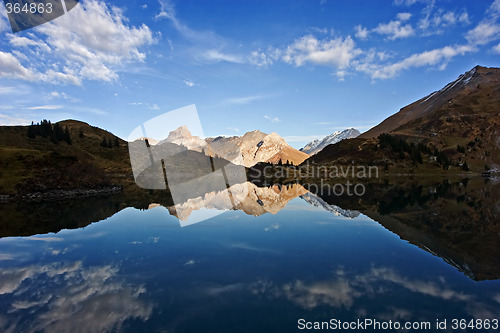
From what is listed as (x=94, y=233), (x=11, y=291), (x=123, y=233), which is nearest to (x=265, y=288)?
(x=11, y=291)

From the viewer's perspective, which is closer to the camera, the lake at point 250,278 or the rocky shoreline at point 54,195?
the lake at point 250,278

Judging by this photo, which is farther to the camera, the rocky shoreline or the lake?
the rocky shoreline

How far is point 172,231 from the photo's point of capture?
41.9 metres

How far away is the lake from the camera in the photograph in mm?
16062

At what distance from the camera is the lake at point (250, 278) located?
52.7ft

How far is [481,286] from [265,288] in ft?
52.1

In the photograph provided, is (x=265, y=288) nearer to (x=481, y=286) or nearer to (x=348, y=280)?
(x=348, y=280)

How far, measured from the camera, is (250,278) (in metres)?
22.1

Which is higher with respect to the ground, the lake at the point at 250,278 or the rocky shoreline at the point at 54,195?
the rocky shoreline at the point at 54,195

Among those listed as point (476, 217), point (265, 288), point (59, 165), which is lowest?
point (476, 217)

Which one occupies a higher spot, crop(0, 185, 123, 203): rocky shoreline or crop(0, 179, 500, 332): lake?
crop(0, 185, 123, 203): rocky shoreline

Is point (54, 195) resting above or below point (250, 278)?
above

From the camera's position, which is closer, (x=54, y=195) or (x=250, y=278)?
(x=250, y=278)

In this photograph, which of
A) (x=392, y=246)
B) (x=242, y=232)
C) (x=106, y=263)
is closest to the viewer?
(x=106, y=263)
